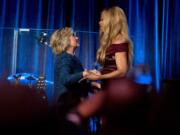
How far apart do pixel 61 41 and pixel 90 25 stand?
2.21 meters

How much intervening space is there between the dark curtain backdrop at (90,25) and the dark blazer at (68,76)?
6.67 ft

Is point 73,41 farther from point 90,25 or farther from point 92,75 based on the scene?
point 90,25

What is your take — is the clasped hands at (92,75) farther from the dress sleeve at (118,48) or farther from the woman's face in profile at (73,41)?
the woman's face in profile at (73,41)

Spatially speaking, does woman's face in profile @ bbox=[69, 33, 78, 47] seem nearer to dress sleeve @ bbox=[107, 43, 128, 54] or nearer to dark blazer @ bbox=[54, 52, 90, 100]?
dark blazer @ bbox=[54, 52, 90, 100]

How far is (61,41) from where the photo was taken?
6.43 feet

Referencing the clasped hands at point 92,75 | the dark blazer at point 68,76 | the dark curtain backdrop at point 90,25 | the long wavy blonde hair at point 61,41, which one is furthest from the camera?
the dark curtain backdrop at point 90,25


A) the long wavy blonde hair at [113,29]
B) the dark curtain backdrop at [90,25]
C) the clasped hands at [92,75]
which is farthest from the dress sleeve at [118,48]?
the dark curtain backdrop at [90,25]

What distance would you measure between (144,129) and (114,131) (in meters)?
0.04

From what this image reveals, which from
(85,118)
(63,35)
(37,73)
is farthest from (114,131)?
(37,73)

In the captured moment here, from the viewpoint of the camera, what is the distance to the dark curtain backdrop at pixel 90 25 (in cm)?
394

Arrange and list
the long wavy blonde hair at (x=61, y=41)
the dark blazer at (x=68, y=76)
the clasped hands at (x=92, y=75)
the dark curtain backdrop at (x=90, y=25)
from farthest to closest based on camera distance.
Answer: the dark curtain backdrop at (x=90, y=25)
the long wavy blonde hair at (x=61, y=41)
the dark blazer at (x=68, y=76)
the clasped hands at (x=92, y=75)

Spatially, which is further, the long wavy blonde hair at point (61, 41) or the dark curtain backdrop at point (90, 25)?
the dark curtain backdrop at point (90, 25)

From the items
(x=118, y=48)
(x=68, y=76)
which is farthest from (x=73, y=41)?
(x=118, y=48)

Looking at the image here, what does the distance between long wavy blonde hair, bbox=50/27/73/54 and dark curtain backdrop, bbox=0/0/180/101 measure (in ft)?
6.33
